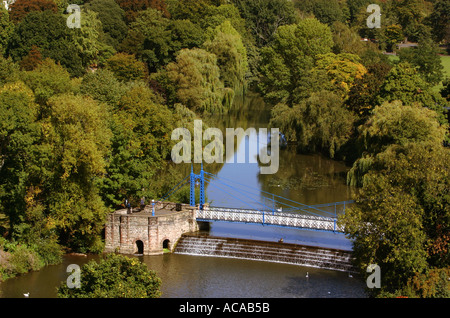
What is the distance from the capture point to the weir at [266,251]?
49906mm

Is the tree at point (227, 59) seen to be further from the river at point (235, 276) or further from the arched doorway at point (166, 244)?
the arched doorway at point (166, 244)

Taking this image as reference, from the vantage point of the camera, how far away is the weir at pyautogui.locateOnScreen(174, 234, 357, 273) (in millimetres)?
49906

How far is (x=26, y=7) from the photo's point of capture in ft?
380

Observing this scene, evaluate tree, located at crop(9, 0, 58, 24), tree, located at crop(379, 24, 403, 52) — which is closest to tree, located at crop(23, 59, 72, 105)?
tree, located at crop(9, 0, 58, 24)

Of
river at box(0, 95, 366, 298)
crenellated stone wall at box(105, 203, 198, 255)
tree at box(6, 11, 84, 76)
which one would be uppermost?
tree at box(6, 11, 84, 76)

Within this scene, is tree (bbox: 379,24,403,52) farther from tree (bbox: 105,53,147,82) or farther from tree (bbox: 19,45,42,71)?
tree (bbox: 19,45,42,71)

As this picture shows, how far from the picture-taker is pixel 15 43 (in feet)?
328

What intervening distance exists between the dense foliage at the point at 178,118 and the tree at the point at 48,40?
188mm

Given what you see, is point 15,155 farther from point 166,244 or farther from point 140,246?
point 166,244

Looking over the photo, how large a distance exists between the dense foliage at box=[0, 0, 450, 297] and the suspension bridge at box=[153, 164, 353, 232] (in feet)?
11.2

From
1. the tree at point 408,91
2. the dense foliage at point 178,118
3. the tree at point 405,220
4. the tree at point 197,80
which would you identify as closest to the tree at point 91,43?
the dense foliage at point 178,118

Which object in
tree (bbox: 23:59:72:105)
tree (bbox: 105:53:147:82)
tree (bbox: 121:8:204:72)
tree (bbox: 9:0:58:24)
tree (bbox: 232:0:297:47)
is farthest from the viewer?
tree (bbox: 232:0:297:47)

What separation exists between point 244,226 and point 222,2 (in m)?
86.6

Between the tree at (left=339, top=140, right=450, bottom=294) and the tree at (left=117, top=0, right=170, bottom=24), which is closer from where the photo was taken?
the tree at (left=339, top=140, right=450, bottom=294)
